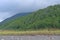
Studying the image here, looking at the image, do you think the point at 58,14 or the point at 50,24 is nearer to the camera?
the point at 50,24

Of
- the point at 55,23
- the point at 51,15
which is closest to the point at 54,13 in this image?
the point at 51,15

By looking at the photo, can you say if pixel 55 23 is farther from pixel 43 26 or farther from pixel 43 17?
pixel 43 17

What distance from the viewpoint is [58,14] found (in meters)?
123

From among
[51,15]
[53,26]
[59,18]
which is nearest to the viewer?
[53,26]

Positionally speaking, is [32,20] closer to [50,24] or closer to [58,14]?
[58,14]

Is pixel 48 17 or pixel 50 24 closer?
pixel 50 24

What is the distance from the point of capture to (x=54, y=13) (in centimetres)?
12244

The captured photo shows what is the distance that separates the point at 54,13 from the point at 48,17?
4.39m

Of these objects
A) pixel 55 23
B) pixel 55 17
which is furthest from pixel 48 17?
pixel 55 23

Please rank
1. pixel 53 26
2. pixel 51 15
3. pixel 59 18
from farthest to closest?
pixel 51 15, pixel 59 18, pixel 53 26

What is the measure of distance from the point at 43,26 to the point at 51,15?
22.1m

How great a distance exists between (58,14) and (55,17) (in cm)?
501

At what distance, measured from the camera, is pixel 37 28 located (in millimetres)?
99125

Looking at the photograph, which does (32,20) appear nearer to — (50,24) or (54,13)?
(54,13)
